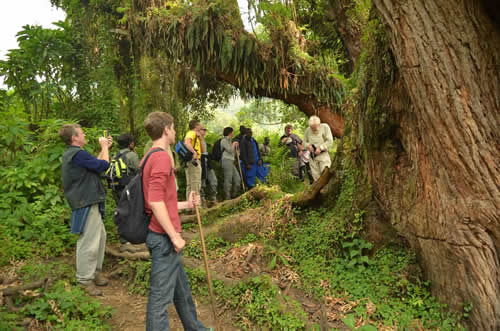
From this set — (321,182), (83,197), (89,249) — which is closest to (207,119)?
(321,182)

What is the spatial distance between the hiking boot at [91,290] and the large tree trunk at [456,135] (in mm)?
4182

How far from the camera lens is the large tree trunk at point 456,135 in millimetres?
3037

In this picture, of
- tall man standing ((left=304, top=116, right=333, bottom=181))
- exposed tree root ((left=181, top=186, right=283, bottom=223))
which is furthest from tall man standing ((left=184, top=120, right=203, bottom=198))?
tall man standing ((left=304, top=116, right=333, bottom=181))

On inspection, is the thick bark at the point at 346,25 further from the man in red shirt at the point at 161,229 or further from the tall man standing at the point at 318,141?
the man in red shirt at the point at 161,229

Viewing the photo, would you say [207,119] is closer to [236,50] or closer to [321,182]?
[236,50]

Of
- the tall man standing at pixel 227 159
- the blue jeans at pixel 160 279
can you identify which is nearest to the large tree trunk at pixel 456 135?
the blue jeans at pixel 160 279

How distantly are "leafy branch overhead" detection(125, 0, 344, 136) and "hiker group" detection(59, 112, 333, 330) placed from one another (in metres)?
2.05

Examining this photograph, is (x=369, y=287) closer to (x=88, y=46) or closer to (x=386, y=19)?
(x=386, y=19)

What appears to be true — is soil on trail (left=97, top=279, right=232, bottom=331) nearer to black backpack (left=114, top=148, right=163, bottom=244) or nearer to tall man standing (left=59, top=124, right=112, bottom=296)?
tall man standing (left=59, top=124, right=112, bottom=296)

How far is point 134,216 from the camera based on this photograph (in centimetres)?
294

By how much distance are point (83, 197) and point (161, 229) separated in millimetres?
2046

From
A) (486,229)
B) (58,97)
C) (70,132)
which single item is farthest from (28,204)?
(486,229)

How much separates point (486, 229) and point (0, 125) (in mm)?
7726

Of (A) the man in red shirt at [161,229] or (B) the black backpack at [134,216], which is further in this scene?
(B) the black backpack at [134,216]
